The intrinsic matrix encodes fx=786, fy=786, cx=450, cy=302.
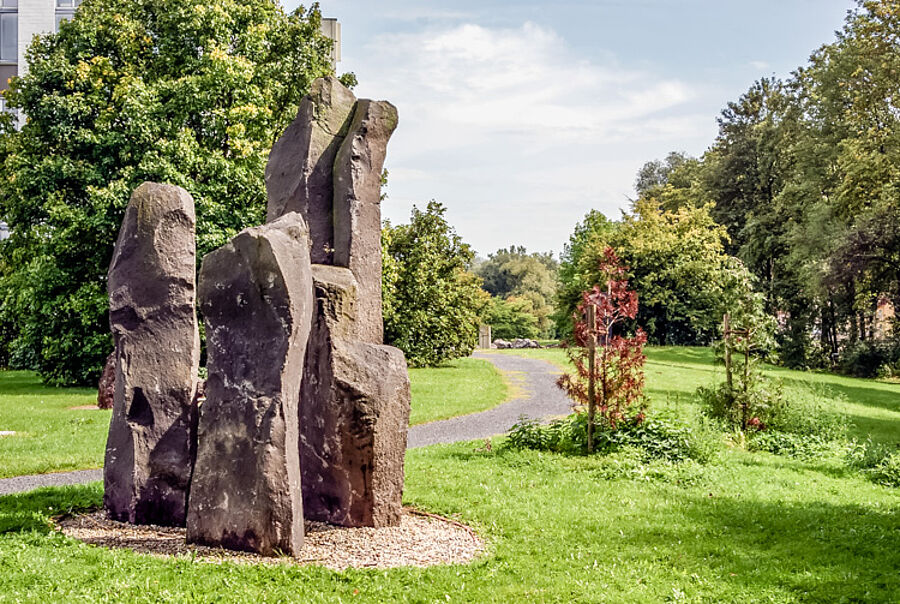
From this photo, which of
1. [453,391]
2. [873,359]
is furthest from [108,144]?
[873,359]

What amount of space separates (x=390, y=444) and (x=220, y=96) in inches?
680

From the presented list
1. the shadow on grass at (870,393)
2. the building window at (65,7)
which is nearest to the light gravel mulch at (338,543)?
the shadow on grass at (870,393)

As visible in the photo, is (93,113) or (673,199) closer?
(93,113)

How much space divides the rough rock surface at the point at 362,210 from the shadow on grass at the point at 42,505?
3.60 metres

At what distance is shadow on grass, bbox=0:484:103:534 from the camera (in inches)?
300

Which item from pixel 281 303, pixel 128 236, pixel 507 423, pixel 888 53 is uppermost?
pixel 888 53

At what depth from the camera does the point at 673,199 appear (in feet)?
174

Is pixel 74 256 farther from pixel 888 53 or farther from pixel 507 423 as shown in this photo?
pixel 888 53

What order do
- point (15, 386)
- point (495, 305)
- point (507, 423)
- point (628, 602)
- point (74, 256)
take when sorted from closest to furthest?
point (628, 602) < point (507, 423) < point (74, 256) < point (15, 386) < point (495, 305)

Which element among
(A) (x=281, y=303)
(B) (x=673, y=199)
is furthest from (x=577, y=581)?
(B) (x=673, y=199)

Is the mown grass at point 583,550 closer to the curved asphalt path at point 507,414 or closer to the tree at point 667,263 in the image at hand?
the curved asphalt path at point 507,414

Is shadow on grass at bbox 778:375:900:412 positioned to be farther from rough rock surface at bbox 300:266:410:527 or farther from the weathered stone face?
the weathered stone face

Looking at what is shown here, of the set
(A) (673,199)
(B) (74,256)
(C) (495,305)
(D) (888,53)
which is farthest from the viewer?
(C) (495,305)

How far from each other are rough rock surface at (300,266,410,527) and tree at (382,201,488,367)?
22.5 m
